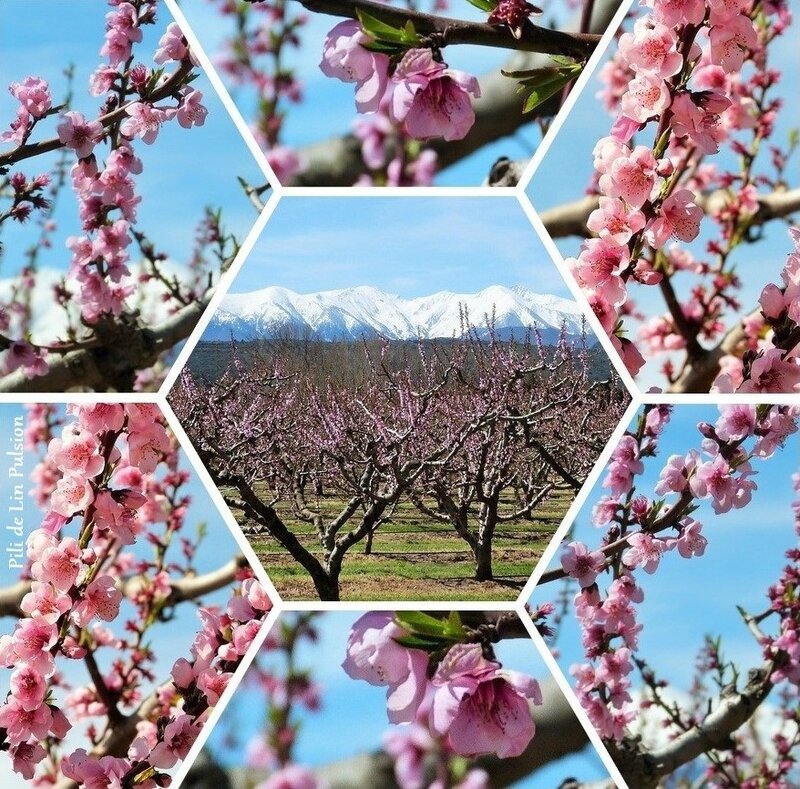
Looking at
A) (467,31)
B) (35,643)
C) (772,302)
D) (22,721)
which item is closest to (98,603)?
(35,643)

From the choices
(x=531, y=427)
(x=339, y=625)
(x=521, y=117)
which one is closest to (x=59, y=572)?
(x=339, y=625)

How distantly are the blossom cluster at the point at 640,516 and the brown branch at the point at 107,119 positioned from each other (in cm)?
82

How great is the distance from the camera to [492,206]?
1.42 metres

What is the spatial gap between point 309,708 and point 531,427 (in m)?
0.50

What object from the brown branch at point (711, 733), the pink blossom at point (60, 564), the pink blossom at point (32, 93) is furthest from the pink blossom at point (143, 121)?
the brown branch at point (711, 733)

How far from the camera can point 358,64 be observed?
1.43 meters

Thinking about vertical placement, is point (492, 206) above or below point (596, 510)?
above

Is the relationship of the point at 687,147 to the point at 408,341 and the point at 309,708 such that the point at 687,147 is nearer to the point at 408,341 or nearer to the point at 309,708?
the point at 408,341

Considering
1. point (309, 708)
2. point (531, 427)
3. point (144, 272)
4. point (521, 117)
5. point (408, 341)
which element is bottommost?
point (309, 708)

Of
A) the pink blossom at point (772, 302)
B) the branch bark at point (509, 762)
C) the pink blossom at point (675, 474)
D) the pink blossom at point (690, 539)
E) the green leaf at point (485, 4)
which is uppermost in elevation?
the green leaf at point (485, 4)

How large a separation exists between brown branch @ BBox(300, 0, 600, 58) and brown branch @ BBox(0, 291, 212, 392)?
1.73 feet

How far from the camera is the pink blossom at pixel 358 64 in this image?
143cm

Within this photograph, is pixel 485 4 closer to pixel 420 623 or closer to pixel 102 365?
pixel 102 365

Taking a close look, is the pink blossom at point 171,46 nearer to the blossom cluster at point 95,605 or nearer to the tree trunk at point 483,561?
the blossom cluster at point 95,605
